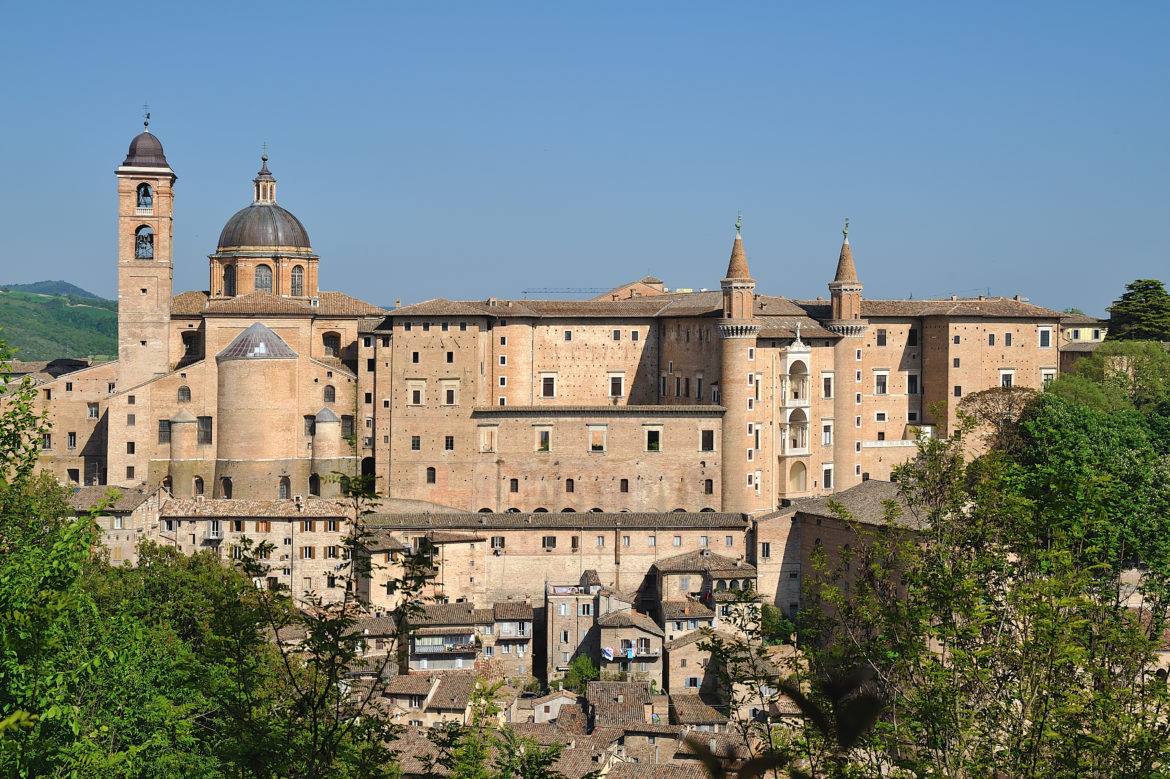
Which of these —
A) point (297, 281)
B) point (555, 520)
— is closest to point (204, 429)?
point (297, 281)

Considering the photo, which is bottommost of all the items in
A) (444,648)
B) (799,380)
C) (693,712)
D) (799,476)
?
(693,712)

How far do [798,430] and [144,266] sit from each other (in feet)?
92.2

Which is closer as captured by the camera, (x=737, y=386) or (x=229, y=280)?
(x=737, y=386)

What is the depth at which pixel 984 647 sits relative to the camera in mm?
17578

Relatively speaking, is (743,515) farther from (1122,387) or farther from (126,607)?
(126,607)

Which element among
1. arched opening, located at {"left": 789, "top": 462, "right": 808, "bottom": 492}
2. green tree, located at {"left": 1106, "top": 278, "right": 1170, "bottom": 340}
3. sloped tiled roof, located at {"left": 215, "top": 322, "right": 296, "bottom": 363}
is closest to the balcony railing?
sloped tiled roof, located at {"left": 215, "top": 322, "right": 296, "bottom": 363}

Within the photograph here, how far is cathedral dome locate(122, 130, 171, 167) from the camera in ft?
194

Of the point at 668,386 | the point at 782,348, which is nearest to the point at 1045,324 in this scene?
the point at 782,348

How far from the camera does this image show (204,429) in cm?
5591

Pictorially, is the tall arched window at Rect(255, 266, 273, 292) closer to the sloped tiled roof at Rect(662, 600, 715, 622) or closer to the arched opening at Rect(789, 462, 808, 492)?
the arched opening at Rect(789, 462, 808, 492)

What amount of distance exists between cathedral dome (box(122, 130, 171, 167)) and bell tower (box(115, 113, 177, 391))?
42 millimetres

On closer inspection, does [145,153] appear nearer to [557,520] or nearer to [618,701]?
[557,520]

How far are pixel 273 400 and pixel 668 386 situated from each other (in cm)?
1665

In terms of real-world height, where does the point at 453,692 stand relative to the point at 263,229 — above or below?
below
